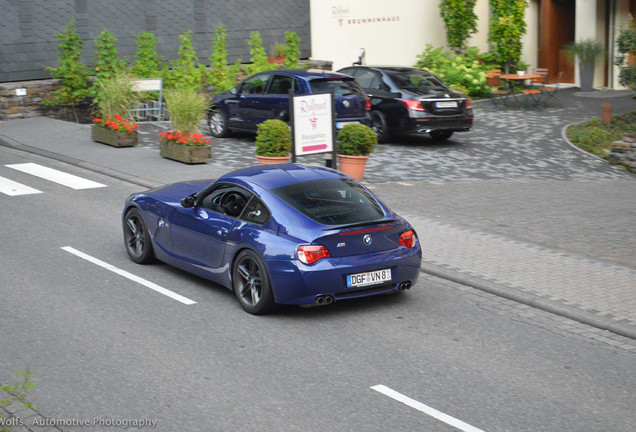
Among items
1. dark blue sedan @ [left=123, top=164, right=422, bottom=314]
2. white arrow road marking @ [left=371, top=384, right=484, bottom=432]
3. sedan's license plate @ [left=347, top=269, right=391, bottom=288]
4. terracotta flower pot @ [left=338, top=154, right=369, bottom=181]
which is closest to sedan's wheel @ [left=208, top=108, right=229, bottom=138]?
terracotta flower pot @ [left=338, top=154, right=369, bottom=181]

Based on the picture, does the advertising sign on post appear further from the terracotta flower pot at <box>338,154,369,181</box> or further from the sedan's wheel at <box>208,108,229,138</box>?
the sedan's wheel at <box>208,108,229,138</box>

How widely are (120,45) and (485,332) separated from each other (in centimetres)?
1912

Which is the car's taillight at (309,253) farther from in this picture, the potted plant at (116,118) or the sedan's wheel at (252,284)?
the potted plant at (116,118)

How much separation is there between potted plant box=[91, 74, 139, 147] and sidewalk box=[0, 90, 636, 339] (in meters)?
0.30

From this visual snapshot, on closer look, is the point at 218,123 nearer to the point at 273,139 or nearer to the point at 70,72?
the point at 70,72

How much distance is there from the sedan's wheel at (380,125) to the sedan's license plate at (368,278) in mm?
11867

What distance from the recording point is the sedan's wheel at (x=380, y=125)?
2038 centimetres

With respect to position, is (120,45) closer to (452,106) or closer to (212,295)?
(452,106)

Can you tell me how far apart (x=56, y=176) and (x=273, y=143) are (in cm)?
437

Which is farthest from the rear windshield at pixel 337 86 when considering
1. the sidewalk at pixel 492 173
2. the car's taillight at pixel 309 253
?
the car's taillight at pixel 309 253

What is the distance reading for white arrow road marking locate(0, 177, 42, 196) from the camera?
15.1m

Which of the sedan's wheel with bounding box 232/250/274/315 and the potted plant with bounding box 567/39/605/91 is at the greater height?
the potted plant with bounding box 567/39/605/91

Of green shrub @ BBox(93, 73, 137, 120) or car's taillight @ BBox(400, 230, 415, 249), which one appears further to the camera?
green shrub @ BBox(93, 73, 137, 120)
